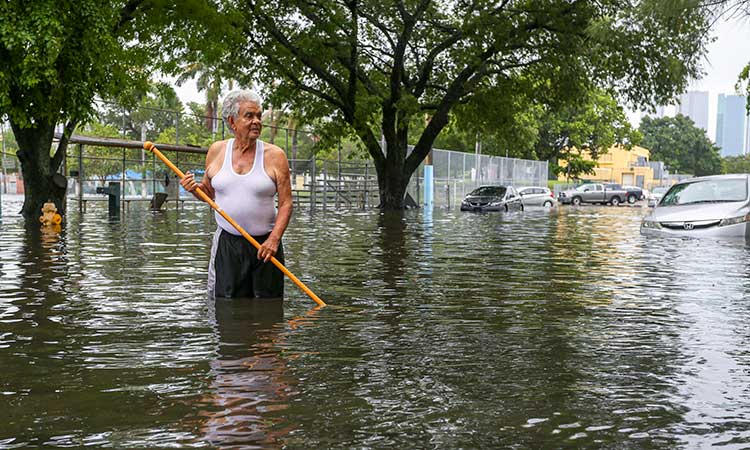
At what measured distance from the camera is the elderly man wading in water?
7273mm

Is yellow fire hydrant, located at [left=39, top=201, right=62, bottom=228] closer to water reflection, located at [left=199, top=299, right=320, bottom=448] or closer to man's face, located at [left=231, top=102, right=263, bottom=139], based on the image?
water reflection, located at [left=199, top=299, right=320, bottom=448]

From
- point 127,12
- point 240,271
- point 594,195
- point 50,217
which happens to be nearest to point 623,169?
point 594,195

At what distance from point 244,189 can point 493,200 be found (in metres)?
36.8

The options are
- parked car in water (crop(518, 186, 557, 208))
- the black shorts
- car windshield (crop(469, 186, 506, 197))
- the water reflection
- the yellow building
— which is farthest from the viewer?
the yellow building

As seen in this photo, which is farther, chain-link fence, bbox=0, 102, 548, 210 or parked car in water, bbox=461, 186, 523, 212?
parked car in water, bbox=461, 186, 523, 212

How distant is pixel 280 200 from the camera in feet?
24.2

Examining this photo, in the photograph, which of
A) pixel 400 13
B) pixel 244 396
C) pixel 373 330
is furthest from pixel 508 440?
pixel 400 13

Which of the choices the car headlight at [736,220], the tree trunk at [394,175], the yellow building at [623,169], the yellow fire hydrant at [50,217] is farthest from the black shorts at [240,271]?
the yellow building at [623,169]

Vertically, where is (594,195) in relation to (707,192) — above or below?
below

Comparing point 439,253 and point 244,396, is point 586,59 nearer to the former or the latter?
point 439,253

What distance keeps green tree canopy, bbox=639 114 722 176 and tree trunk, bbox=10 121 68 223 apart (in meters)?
131

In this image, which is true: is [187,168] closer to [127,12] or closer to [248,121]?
[127,12]

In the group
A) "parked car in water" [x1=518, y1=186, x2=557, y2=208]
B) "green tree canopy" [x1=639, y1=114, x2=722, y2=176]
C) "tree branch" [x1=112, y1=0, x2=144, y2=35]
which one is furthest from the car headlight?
"green tree canopy" [x1=639, y1=114, x2=722, y2=176]

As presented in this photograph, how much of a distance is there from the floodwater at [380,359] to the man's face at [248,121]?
4.16 ft
